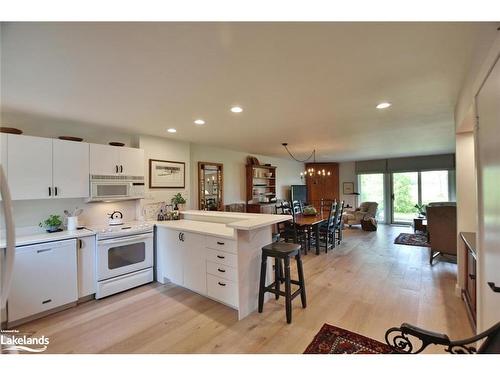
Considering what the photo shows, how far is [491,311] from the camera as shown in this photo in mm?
1505

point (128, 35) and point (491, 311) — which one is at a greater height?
point (128, 35)

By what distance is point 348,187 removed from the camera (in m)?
9.13

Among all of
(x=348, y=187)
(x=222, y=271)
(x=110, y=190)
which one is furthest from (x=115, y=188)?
(x=348, y=187)

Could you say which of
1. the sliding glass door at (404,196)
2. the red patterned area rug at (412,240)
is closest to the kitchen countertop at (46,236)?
the red patterned area rug at (412,240)

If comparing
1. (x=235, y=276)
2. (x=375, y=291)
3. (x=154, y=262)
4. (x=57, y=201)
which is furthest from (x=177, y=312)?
(x=375, y=291)

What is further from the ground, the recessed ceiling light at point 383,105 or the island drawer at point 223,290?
the recessed ceiling light at point 383,105

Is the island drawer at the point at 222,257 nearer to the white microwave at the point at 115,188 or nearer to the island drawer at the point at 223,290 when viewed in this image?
the island drawer at the point at 223,290

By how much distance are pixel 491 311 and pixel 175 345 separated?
7.80 ft

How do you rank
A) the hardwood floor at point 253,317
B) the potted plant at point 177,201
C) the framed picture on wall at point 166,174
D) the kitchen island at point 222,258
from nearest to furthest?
1. the hardwood floor at point 253,317
2. the kitchen island at point 222,258
3. the framed picture on wall at point 166,174
4. the potted plant at point 177,201

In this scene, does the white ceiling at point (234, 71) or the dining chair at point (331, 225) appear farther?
the dining chair at point (331, 225)

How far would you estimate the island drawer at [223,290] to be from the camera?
8.42 ft

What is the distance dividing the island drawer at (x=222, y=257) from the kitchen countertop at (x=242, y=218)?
343 mm
